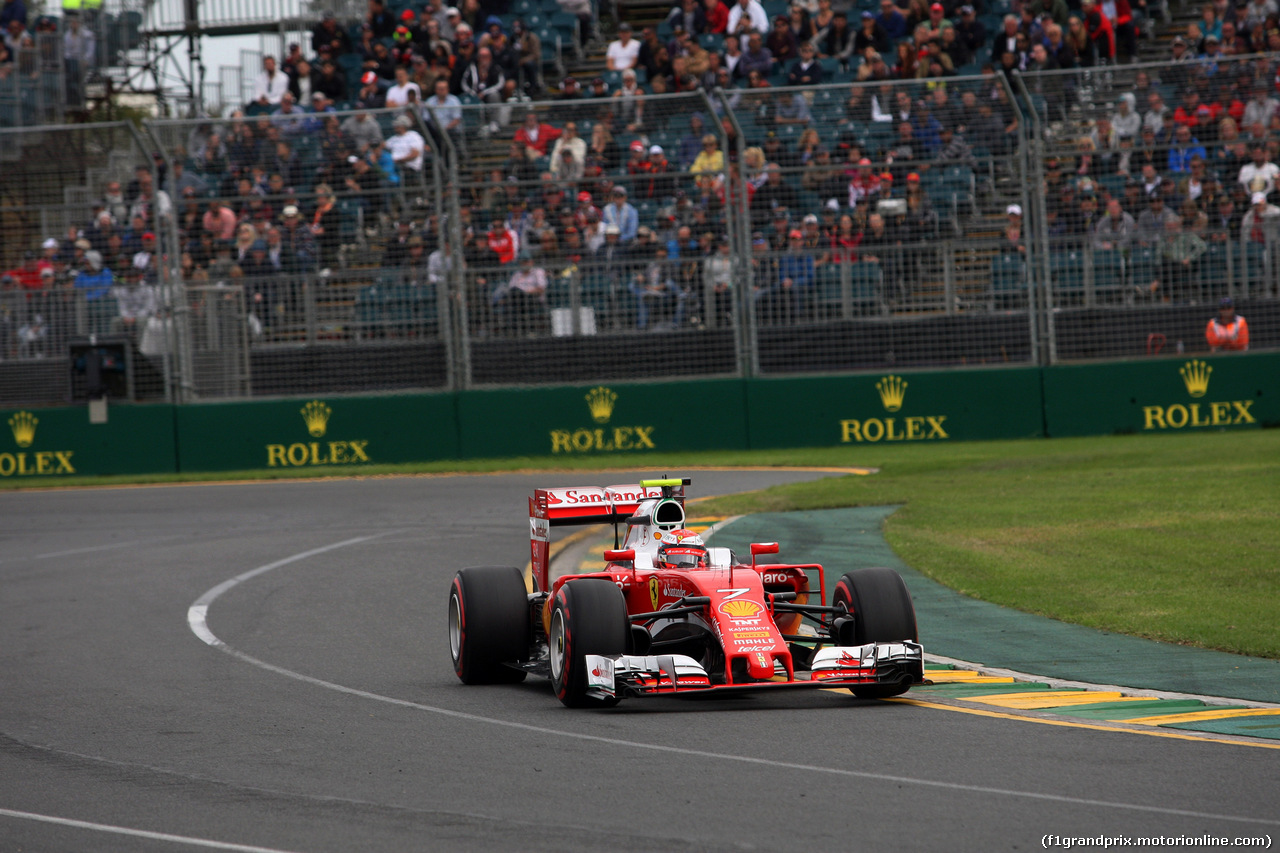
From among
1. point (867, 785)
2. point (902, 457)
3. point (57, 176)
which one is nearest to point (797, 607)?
point (867, 785)

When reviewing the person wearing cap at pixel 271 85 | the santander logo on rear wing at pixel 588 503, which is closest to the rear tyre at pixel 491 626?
the santander logo on rear wing at pixel 588 503

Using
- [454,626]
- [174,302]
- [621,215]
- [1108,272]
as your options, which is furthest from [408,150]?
[454,626]

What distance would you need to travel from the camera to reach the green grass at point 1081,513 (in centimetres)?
947

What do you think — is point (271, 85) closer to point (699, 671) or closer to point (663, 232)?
point (663, 232)

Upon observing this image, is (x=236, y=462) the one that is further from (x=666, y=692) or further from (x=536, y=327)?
(x=666, y=692)

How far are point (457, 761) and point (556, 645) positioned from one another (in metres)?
1.40

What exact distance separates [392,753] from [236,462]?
16112 millimetres

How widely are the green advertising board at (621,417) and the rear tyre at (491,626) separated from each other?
1307cm

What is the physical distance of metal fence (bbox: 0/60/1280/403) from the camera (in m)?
20.1

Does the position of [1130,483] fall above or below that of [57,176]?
below

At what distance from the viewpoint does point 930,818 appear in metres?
5.08

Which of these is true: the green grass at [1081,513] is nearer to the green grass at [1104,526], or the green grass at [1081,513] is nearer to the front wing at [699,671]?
the green grass at [1104,526]

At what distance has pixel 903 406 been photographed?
21156 mm

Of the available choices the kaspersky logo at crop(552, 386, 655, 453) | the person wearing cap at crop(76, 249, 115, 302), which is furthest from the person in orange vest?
the person wearing cap at crop(76, 249, 115, 302)
